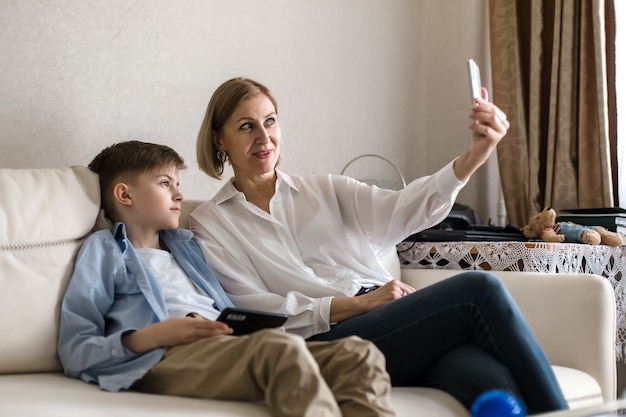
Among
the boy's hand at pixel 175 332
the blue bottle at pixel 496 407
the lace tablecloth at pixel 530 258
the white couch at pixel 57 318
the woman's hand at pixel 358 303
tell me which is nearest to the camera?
the blue bottle at pixel 496 407

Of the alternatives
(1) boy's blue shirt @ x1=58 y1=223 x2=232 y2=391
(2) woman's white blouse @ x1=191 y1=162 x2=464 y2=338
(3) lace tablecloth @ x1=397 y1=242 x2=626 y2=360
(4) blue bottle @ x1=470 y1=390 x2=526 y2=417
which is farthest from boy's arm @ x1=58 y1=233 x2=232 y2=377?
(3) lace tablecloth @ x1=397 y1=242 x2=626 y2=360

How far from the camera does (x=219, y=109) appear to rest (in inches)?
90.5

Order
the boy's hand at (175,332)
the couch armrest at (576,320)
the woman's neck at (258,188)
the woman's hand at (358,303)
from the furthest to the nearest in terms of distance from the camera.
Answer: the woman's neck at (258,188), the couch armrest at (576,320), the woman's hand at (358,303), the boy's hand at (175,332)

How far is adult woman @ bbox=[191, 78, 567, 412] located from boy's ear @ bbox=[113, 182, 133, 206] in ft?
0.75

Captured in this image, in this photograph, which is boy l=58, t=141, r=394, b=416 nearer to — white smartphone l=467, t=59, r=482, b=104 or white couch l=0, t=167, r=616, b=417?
white couch l=0, t=167, r=616, b=417

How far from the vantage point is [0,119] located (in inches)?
89.0

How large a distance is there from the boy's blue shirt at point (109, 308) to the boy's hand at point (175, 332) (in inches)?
0.8

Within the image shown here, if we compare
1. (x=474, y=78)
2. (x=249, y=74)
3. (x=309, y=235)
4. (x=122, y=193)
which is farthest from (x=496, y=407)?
(x=249, y=74)

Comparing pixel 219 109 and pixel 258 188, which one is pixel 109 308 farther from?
pixel 219 109

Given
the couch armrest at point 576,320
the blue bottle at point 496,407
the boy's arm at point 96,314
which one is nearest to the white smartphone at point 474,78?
the couch armrest at point 576,320

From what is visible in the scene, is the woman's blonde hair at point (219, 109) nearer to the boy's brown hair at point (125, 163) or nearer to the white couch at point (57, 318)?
the boy's brown hair at point (125, 163)

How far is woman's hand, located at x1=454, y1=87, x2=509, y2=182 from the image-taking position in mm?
1894

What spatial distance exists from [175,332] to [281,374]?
33 centimetres

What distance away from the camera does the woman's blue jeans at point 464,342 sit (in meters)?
1.69
